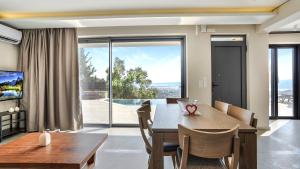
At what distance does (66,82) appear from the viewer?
5.14 metres

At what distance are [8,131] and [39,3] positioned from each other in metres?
2.72

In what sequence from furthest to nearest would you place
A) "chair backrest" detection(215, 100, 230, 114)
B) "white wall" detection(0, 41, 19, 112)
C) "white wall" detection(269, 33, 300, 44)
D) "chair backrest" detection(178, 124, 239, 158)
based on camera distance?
"white wall" detection(269, 33, 300, 44) < "white wall" detection(0, 41, 19, 112) < "chair backrest" detection(215, 100, 230, 114) < "chair backrest" detection(178, 124, 239, 158)

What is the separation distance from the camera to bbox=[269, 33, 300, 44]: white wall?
19.6 feet

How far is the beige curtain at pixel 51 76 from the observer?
5090mm

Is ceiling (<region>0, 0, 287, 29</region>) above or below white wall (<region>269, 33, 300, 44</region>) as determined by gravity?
above

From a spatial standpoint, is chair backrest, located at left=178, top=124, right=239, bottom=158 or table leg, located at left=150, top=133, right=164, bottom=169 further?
table leg, located at left=150, top=133, right=164, bottom=169

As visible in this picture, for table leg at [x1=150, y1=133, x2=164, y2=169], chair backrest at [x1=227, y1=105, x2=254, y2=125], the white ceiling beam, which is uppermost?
the white ceiling beam

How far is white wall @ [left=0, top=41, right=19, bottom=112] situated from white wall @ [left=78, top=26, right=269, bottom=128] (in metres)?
2.21

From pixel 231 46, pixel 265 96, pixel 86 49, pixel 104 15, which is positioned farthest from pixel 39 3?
pixel 265 96

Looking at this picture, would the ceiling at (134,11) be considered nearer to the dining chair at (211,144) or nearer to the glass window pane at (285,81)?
the glass window pane at (285,81)

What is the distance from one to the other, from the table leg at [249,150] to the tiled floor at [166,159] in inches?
58.6

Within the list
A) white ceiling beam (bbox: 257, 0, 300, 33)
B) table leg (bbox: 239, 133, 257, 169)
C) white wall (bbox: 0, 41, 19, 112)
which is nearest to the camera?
table leg (bbox: 239, 133, 257, 169)

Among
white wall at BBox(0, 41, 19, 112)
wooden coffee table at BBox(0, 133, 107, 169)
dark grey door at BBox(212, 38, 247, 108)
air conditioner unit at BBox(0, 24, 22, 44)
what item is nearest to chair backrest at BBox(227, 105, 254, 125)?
wooden coffee table at BBox(0, 133, 107, 169)

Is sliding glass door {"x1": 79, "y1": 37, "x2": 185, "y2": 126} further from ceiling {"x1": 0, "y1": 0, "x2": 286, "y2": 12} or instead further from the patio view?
the patio view
